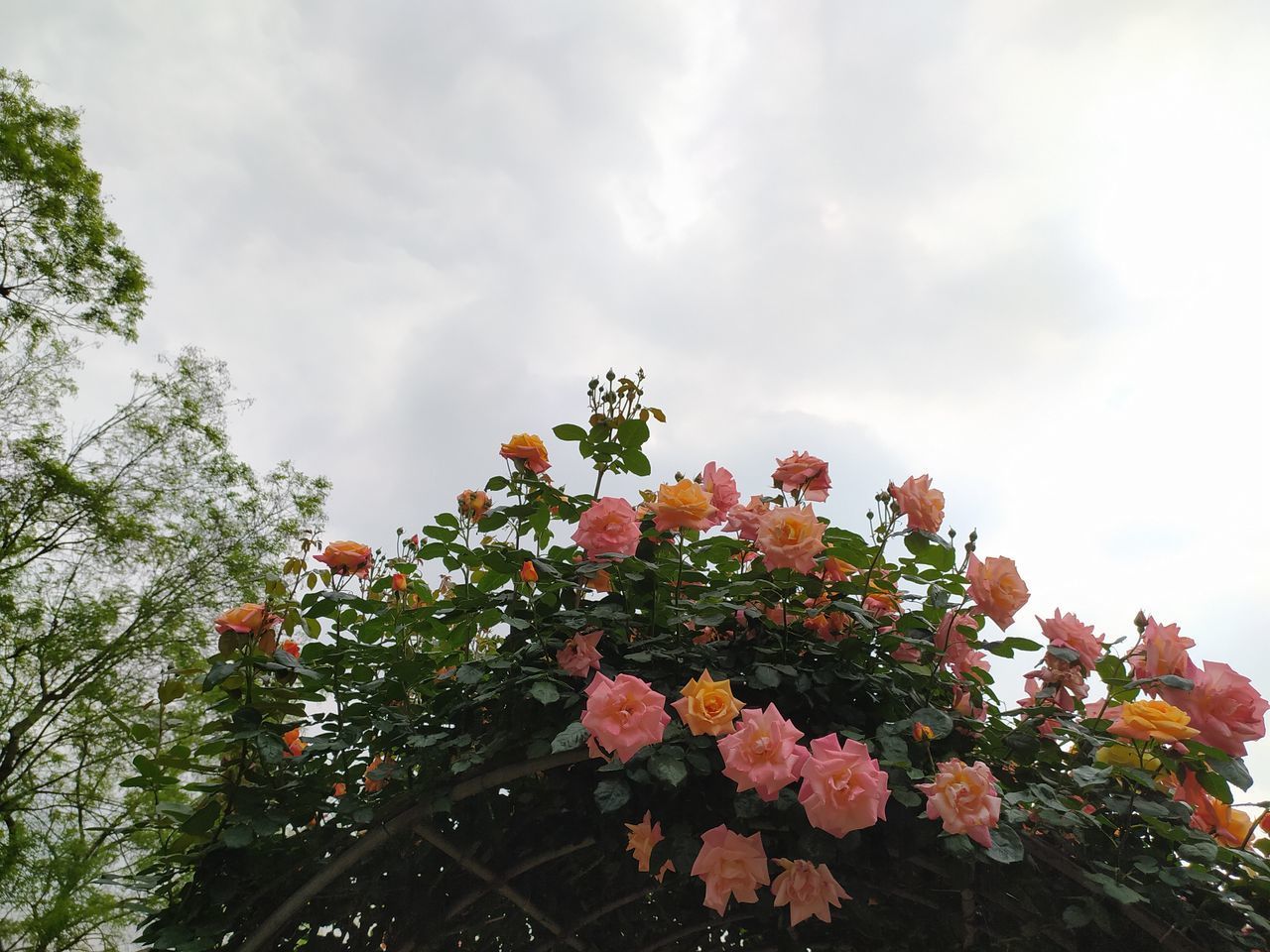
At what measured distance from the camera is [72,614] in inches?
306

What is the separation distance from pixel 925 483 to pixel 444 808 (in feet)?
3.03

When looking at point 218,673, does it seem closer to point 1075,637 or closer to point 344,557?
point 344,557

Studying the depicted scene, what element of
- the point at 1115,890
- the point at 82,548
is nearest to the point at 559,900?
the point at 1115,890

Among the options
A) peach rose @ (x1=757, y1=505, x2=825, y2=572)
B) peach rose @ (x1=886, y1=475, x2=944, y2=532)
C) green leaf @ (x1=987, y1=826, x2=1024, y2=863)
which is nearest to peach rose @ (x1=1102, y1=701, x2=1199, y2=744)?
green leaf @ (x1=987, y1=826, x2=1024, y2=863)

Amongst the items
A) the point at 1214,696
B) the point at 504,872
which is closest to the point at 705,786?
the point at 504,872

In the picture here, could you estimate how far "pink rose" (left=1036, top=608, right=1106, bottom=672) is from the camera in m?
1.38

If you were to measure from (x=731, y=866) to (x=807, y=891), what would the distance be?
0.13 m

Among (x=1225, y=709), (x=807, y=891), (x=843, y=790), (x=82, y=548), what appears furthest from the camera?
(x=82, y=548)

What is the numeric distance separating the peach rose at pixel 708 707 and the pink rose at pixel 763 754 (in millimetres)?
25

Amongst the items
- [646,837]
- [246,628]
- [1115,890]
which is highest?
[246,628]

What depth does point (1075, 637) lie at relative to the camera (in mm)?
1393

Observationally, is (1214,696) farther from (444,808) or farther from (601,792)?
(444,808)

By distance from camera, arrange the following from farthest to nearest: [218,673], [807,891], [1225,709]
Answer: [218,673]
[1225,709]
[807,891]

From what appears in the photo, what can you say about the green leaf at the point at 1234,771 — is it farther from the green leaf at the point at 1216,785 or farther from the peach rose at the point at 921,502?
the peach rose at the point at 921,502
